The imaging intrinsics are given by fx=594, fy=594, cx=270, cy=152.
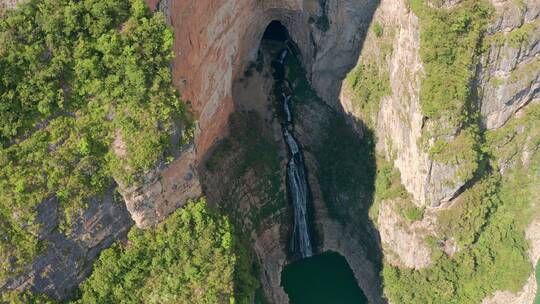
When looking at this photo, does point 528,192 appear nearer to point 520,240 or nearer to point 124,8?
point 520,240

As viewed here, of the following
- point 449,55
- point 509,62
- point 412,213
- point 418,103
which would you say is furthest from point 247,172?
point 509,62

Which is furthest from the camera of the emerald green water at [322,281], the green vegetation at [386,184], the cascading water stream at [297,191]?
the cascading water stream at [297,191]

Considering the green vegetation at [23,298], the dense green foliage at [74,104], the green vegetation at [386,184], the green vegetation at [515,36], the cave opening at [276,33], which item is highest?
the cave opening at [276,33]

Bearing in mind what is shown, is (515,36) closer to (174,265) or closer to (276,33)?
(276,33)

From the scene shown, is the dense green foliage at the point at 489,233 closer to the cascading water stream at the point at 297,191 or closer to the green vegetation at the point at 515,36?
the green vegetation at the point at 515,36

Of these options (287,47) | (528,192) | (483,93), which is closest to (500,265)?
(528,192)

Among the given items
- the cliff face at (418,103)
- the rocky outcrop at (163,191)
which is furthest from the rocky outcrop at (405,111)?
the rocky outcrop at (163,191)
